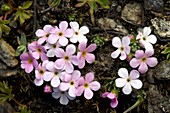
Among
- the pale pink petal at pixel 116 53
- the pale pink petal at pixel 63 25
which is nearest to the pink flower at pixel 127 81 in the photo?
the pale pink petal at pixel 116 53

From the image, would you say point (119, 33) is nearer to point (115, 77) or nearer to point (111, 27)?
point (111, 27)

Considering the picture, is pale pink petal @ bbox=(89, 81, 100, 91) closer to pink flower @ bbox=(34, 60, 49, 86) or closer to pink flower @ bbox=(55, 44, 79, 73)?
pink flower @ bbox=(55, 44, 79, 73)

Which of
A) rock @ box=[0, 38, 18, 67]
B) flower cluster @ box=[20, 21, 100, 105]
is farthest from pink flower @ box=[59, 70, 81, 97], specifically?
rock @ box=[0, 38, 18, 67]

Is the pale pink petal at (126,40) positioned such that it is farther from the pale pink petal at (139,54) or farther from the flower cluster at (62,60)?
the flower cluster at (62,60)

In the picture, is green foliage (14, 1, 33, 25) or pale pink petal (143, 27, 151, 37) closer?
pale pink petal (143, 27, 151, 37)

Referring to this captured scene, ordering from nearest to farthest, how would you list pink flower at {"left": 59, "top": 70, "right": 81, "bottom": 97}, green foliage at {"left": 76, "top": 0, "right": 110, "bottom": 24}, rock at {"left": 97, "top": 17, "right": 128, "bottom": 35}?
pink flower at {"left": 59, "top": 70, "right": 81, "bottom": 97}
green foliage at {"left": 76, "top": 0, "right": 110, "bottom": 24}
rock at {"left": 97, "top": 17, "right": 128, "bottom": 35}

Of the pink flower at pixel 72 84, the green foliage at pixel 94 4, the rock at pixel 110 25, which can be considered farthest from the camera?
the rock at pixel 110 25

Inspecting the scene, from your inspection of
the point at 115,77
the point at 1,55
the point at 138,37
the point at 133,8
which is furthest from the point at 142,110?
the point at 1,55
